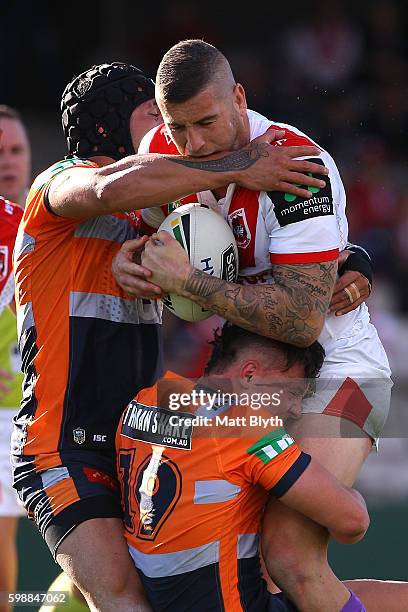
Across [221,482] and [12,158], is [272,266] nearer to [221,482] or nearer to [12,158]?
[221,482]

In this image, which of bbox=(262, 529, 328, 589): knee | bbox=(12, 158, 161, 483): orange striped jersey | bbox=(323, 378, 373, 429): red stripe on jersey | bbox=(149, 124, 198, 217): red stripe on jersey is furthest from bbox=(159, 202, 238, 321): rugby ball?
bbox=(262, 529, 328, 589): knee

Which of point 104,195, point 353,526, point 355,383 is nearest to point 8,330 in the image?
point 104,195

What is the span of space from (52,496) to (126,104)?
5.32 feet

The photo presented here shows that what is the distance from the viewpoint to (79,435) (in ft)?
13.9

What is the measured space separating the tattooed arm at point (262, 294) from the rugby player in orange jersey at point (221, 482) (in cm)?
16

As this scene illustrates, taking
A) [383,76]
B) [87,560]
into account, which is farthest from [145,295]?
[383,76]

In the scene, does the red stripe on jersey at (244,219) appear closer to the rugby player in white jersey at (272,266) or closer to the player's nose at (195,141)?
the rugby player in white jersey at (272,266)

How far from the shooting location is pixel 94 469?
166 inches

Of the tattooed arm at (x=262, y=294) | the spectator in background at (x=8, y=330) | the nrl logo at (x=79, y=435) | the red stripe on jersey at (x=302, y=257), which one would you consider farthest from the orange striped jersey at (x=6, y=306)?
the red stripe on jersey at (x=302, y=257)

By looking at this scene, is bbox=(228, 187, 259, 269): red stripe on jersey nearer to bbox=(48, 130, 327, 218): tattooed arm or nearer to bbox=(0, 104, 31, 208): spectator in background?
bbox=(48, 130, 327, 218): tattooed arm

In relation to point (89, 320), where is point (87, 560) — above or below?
below

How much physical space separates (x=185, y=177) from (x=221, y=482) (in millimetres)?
1095

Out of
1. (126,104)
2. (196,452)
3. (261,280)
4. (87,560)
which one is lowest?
(87,560)

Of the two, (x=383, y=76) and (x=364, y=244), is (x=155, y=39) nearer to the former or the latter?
(x=383, y=76)
